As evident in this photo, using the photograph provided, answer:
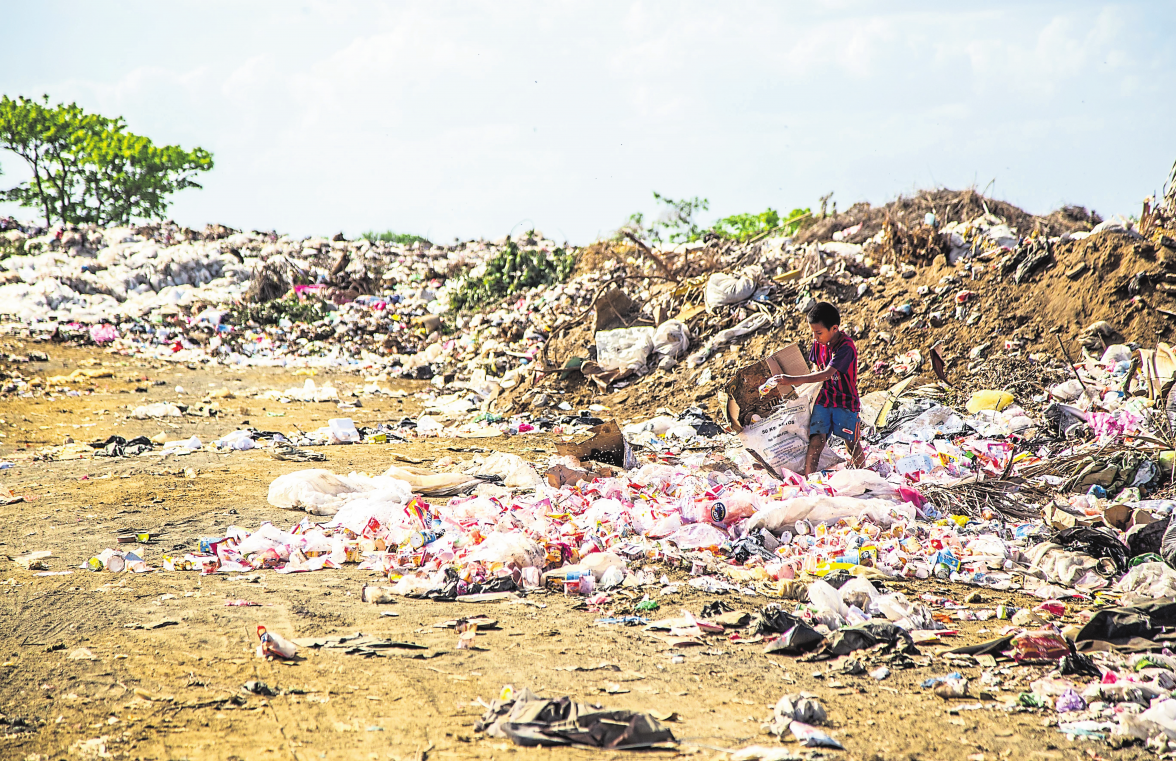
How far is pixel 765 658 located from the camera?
2932 mm

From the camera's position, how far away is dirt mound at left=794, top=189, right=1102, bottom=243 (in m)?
11.3

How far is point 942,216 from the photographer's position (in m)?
11.3

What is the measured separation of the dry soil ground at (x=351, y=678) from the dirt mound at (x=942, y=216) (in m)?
8.79

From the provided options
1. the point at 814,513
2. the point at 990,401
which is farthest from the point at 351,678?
the point at 990,401

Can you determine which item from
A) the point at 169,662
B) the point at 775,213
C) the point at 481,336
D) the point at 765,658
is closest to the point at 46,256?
the point at 481,336

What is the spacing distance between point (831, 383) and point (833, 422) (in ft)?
0.75

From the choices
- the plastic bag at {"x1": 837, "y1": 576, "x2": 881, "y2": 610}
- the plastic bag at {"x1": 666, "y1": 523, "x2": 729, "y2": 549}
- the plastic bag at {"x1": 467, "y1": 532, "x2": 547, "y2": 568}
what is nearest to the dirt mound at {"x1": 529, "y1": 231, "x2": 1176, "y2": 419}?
the plastic bag at {"x1": 666, "y1": 523, "x2": 729, "y2": 549}

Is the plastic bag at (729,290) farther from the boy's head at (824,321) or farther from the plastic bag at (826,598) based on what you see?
the plastic bag at (826,598)

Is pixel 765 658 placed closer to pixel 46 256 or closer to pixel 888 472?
pixel 888 472

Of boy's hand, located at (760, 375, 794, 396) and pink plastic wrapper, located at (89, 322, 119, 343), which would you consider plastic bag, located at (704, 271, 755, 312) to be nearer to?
boy's hand, located at (760, 375, 794, 396)

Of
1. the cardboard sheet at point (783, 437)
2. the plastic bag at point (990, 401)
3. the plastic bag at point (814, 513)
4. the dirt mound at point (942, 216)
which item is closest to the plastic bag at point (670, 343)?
the plastic bag at point (990, 401)

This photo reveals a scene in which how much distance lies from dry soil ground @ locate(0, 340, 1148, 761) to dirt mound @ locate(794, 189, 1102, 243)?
8786 millimetres

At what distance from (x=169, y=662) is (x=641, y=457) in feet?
13.7

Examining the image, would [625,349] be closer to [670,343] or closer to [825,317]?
[670,343]
